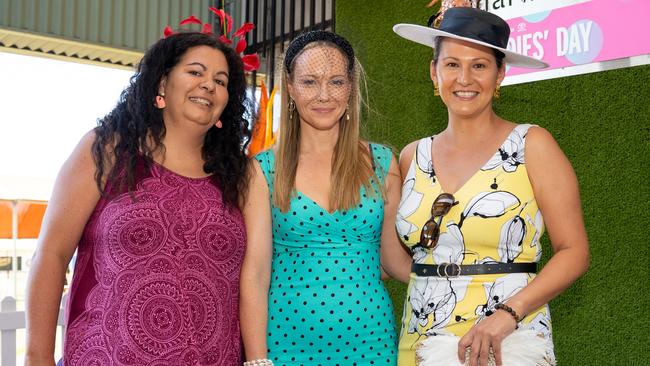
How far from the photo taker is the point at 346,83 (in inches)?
82.5

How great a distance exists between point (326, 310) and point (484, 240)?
1.46 ft

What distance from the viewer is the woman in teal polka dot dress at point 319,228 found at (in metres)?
1.96

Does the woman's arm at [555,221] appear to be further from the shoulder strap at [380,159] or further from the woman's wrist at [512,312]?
the shoulder strap at [380,159]

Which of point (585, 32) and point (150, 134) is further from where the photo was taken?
point (585, 32)

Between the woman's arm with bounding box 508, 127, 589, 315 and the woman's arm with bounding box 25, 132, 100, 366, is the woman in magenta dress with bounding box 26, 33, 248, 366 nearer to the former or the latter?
the woman's arm with bounding box 25, 132, 100, 366

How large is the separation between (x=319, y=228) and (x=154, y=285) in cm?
45

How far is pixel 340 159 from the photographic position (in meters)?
2.09

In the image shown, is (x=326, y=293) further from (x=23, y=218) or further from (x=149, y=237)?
(x=23, y=218)

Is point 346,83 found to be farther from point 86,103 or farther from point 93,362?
point 86,103

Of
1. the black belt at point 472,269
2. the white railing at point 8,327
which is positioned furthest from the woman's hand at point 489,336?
the white railing at point 8,327

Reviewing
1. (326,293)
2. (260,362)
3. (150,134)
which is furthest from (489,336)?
(150,134)

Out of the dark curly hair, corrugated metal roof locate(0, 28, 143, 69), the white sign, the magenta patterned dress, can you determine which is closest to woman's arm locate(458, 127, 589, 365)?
the magenta patterned dress

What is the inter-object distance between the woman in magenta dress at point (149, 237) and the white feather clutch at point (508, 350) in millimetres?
502

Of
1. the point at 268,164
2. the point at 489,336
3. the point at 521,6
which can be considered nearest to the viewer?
the point at 489,336
